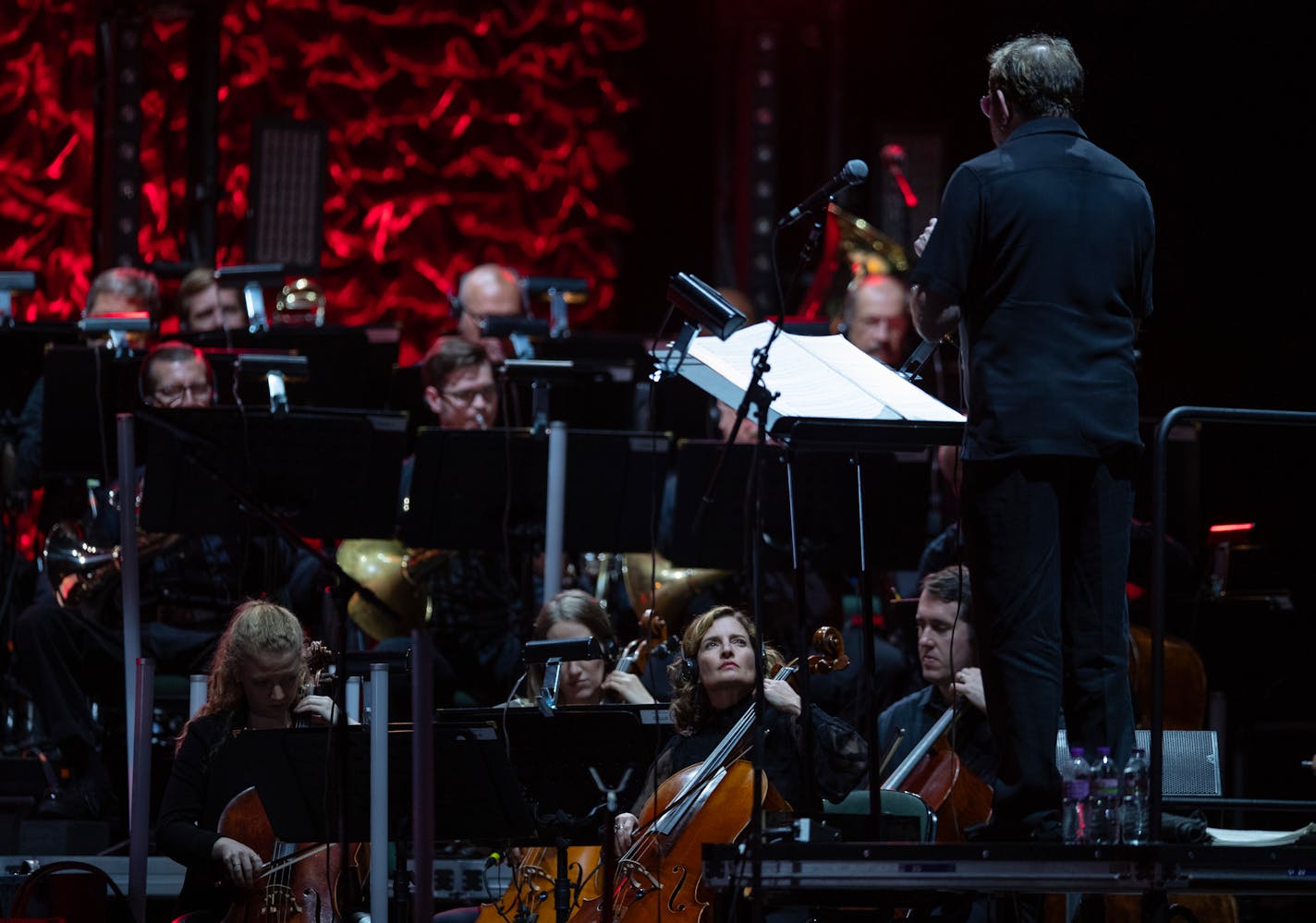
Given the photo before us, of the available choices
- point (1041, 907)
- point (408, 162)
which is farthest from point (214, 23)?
point (1041, 907)

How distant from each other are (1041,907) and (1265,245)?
3561mm

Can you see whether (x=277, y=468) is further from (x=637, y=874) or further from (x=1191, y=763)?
(x=1191, y=763)

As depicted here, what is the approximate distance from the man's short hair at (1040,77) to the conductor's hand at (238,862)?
264 cm

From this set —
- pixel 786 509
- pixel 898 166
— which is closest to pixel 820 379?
pixel 786 509

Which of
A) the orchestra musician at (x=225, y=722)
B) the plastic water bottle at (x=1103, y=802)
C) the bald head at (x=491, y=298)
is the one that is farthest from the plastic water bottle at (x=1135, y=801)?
the bald head at (x=491, y=298)

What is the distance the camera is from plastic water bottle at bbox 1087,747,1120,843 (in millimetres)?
3605

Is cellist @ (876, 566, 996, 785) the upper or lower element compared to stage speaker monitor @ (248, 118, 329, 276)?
lower

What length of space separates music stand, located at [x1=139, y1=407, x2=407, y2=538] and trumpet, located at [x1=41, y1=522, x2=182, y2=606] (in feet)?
1.86

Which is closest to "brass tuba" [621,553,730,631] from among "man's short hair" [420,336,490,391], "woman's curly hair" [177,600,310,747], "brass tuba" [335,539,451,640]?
"brass tuba" [335,539,451,640]

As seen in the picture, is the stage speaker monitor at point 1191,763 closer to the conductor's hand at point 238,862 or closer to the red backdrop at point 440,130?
the conductor's hand at point 238,862

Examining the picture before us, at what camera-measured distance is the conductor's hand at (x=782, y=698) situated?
4617 mm

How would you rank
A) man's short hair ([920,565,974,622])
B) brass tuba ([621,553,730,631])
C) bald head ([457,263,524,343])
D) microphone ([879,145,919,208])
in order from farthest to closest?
1. microphone ([879,145,919,208])
2. bald head ([457,263,524,343])
3. brass tuba ([621,553,730,631])
4. man's short hair ([920,565,974,622])

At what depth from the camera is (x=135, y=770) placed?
4746 millimetres

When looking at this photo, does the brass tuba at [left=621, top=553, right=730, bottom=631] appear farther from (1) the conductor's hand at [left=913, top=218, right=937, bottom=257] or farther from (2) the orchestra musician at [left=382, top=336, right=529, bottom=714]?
(1) the conductor's hand at [left=913, top=218, right=937, bottom=257]
